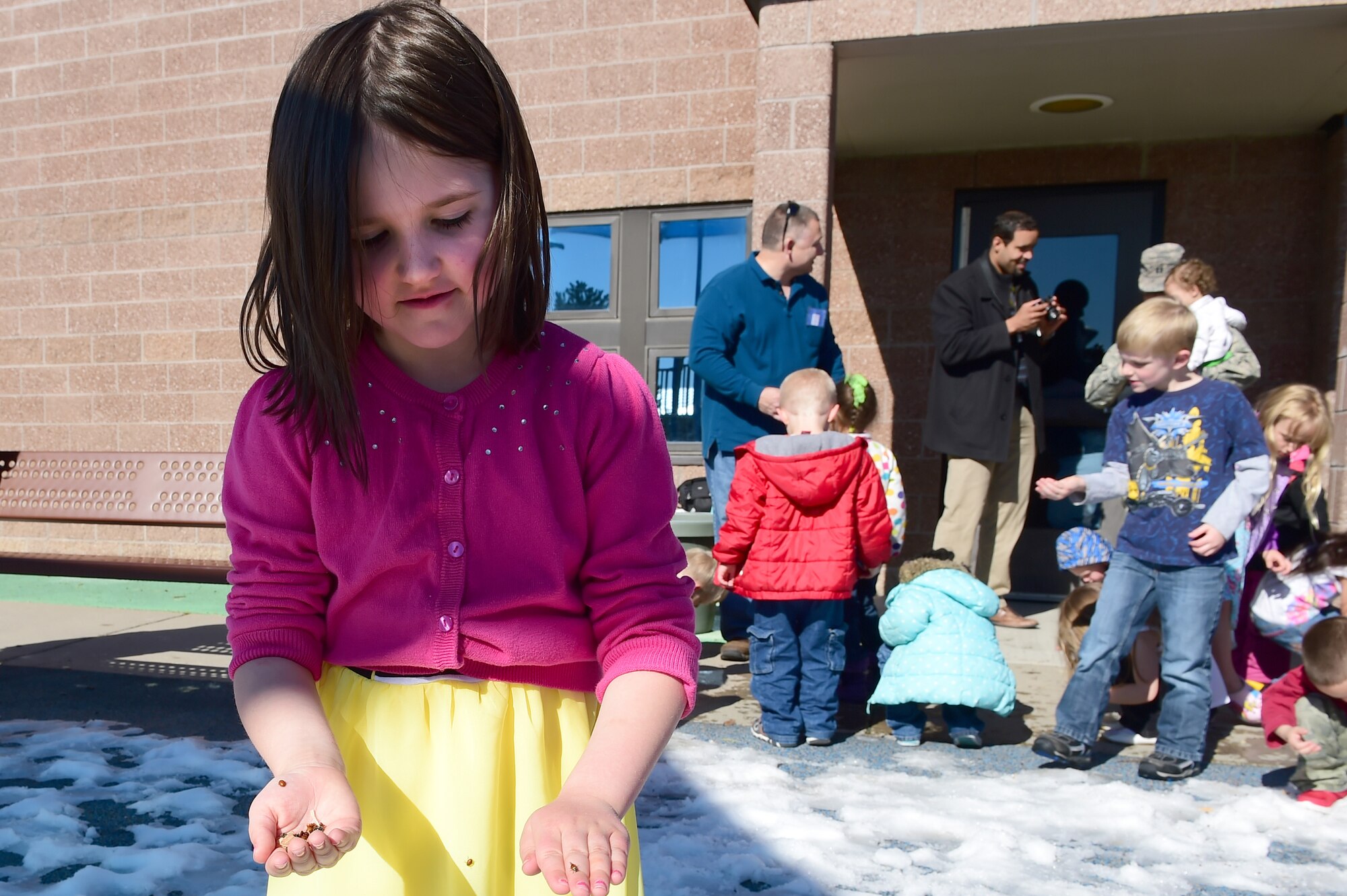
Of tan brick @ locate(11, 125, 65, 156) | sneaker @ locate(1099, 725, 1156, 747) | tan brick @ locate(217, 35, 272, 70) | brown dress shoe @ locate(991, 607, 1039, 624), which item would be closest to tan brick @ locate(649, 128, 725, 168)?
tan brick @ locate(217, 35, 272, 70)

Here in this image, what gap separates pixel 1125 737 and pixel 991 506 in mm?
2245

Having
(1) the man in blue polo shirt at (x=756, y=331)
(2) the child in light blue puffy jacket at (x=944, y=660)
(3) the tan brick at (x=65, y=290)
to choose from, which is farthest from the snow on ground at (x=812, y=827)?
(3) the tan brick at (x=65, y=290)

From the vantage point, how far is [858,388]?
554cm

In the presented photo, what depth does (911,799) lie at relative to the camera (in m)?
3.15

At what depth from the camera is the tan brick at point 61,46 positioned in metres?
7.35

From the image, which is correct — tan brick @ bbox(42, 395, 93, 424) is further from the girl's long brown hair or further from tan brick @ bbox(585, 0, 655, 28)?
the girl's long brown hair

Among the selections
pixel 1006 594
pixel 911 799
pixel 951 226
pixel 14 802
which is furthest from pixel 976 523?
pixel 14 802

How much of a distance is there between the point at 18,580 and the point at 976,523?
236 inches

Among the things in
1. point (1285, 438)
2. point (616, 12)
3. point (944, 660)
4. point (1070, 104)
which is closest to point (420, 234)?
point (944, 660)

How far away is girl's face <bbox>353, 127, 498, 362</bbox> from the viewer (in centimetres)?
102

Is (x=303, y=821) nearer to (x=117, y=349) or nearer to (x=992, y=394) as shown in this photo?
(x=992, y=394)

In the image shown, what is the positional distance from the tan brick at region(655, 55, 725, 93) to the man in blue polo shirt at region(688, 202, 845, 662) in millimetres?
1935

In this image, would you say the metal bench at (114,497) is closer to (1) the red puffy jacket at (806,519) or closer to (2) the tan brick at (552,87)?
(1) the red puffy jacket at (806,519)

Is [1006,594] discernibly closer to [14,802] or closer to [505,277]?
[14,802]
